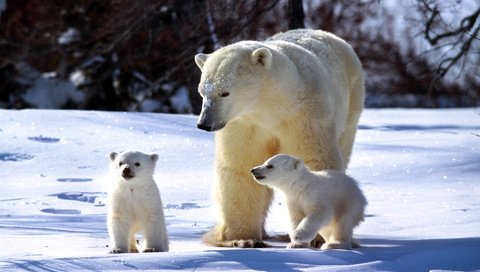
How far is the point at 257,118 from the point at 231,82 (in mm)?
353

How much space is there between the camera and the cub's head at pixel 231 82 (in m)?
5.93

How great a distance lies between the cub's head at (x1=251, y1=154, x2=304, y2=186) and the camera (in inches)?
229

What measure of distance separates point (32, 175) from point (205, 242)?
A: 2949 mm

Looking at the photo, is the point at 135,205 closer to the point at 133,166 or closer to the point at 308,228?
the point at 133,166

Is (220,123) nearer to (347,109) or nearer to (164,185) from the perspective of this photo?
(347,109)

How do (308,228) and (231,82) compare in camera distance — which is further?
(231,82)

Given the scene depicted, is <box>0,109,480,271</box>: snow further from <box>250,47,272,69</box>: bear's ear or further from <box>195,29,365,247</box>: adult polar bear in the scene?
<box>250,47,272,69</box>: bear's ear

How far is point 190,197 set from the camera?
8.36 metres

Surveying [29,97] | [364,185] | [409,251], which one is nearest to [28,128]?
[364,185]

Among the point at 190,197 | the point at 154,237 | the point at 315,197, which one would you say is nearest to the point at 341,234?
the point at 315,197

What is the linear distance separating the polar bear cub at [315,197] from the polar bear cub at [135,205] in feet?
2.09

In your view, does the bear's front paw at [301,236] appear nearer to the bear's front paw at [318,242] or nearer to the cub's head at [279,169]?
the cub's head at [279,169]

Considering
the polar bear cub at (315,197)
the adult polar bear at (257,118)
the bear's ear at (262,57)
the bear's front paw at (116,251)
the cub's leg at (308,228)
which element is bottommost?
the bear's front paw at (116,251)

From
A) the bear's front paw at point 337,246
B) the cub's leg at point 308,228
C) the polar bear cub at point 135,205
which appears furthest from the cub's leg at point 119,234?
the bear's front paw at point 337,246
